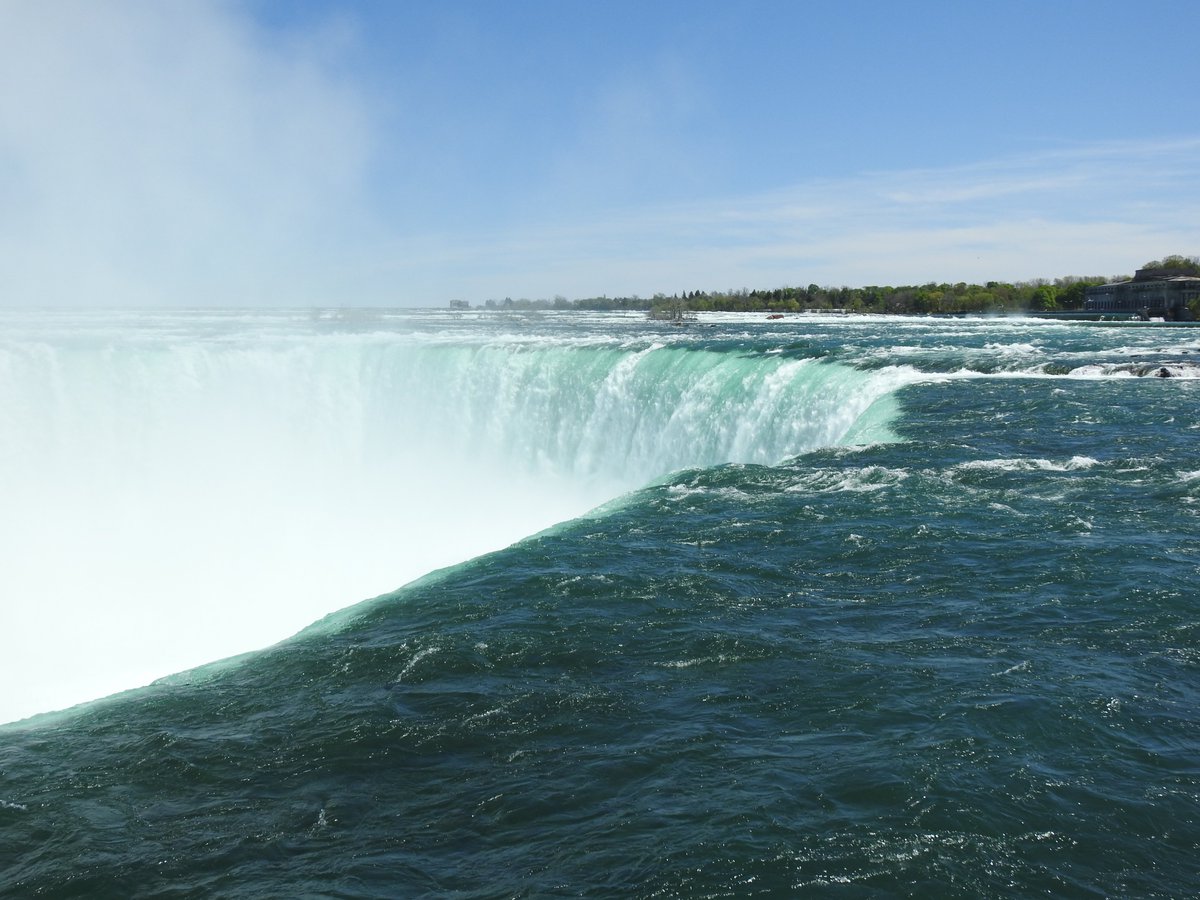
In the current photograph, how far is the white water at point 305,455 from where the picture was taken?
19594 mm

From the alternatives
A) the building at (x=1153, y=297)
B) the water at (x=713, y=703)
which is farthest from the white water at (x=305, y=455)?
the building at (x=1153, y=297)

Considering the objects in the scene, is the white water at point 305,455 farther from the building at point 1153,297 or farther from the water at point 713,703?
the building at point 1153,297

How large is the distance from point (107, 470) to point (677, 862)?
27.8 m

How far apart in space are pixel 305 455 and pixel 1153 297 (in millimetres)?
75288

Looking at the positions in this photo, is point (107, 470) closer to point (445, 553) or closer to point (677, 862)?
point (445, 553)

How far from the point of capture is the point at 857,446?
699 inches

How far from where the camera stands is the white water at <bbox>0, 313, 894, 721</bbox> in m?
19.6

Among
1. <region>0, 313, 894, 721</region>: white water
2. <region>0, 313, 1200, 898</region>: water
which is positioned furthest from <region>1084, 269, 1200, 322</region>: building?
<region>0, 313, 1200, 898</region>: water

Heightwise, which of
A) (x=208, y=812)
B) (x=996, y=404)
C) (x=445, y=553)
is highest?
(x=996, y=404)

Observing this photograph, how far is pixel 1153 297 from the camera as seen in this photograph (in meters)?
75.6

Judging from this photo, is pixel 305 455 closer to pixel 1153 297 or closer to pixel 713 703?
pixel 713 703

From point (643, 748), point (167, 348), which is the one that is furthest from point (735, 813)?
point (167, 348)

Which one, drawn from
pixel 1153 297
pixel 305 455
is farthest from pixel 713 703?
pixel 1153 297

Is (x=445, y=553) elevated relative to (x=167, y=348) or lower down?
lower down
